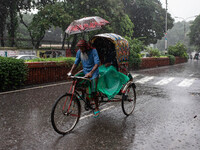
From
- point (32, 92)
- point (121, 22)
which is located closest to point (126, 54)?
point (32, 92)

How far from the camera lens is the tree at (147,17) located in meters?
39.5

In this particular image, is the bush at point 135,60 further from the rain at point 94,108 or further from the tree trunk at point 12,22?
the tree trunk at point 12,22

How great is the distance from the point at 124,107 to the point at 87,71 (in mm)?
1367

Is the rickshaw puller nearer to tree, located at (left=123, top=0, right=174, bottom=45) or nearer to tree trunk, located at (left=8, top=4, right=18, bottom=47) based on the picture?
tree trunk, located at (left=8, top=4, right=18, bottom=47)

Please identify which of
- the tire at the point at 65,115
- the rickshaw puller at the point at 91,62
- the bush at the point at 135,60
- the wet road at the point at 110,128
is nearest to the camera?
the wet road at the point at 110,128

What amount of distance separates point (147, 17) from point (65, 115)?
39675 mm

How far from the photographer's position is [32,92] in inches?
336

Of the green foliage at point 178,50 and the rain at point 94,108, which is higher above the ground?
the green foliage at point 178,50

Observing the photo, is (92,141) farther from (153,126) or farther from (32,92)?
(32,92)

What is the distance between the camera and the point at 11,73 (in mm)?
8680

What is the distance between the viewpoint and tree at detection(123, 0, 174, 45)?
39531mm

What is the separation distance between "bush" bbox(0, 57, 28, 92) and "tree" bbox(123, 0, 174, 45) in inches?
1287

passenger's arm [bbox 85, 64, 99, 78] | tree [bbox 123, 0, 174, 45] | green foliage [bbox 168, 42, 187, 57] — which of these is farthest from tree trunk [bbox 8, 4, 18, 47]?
passenger's arm [bbox 85, 64, 99, 78]

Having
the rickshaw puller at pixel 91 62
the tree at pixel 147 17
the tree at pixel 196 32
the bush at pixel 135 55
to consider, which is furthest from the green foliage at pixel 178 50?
the tree at pixel 196 32
